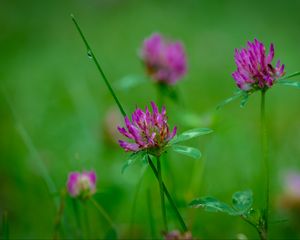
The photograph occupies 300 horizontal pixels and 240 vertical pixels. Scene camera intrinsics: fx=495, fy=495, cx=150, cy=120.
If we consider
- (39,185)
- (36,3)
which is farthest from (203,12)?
(39,185)

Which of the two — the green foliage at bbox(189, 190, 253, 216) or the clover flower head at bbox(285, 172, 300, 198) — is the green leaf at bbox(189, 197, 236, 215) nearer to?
the green foliage at bbox(189, 190, 253, 216)

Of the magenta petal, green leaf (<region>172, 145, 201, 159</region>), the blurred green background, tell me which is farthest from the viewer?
the blurred green background

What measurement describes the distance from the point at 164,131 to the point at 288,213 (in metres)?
0.90

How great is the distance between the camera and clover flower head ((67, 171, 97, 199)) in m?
1.15

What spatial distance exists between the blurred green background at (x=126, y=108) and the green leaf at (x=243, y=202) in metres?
0.28

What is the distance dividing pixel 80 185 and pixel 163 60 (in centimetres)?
71

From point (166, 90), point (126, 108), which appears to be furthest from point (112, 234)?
point (126, 108)

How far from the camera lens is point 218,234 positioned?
1.58m

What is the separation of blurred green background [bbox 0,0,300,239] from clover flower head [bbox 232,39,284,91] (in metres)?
0.39

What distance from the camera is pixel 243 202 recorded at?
98 centimetres

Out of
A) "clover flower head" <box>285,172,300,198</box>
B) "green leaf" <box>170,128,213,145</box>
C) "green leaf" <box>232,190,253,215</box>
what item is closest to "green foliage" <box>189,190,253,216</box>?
"green leaf" <box>232,190,253,215</box>

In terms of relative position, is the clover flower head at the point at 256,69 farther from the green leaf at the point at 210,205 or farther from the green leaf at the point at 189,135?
the green leaf at the point at 210,205

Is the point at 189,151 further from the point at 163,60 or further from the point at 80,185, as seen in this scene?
the point at 163,60

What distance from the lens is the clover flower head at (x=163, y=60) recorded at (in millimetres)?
1709
